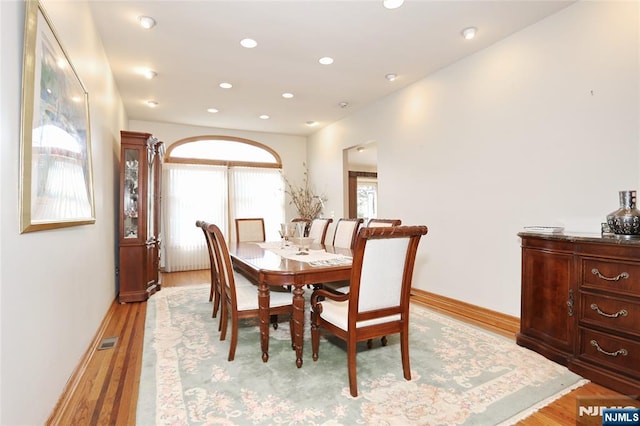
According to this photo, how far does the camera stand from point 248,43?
321cm

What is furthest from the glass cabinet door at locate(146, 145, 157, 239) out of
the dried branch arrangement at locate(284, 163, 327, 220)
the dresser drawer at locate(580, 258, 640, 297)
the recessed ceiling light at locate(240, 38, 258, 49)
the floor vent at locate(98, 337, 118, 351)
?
the dresser drawer at locate(580, 258, 640, 297)

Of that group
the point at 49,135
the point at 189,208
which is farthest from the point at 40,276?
the point at 189,208

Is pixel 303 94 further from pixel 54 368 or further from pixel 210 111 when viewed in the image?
pixel 54 368

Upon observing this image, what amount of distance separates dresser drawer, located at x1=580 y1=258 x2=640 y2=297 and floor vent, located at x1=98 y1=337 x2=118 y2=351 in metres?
3.61

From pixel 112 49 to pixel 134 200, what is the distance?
5.78ft

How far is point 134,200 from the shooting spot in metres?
4.12

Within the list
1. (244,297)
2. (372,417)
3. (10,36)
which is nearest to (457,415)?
(372,417)

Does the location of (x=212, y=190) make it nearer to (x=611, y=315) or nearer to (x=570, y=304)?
(x=570, y=304)

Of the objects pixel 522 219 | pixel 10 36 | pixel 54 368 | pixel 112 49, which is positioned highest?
pixel 112 49

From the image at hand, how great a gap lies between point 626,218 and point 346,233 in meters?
2.37

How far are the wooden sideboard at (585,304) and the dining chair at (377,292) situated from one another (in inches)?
44.9

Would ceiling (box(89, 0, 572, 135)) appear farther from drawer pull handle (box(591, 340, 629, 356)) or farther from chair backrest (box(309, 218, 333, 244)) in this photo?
drawer pull handle (box(591, 340, 629, 356))

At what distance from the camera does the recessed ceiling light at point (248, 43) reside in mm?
3158

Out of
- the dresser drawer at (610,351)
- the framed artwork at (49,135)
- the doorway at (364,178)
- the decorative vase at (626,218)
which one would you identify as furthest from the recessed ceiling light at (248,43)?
the doorway at (364,178)
